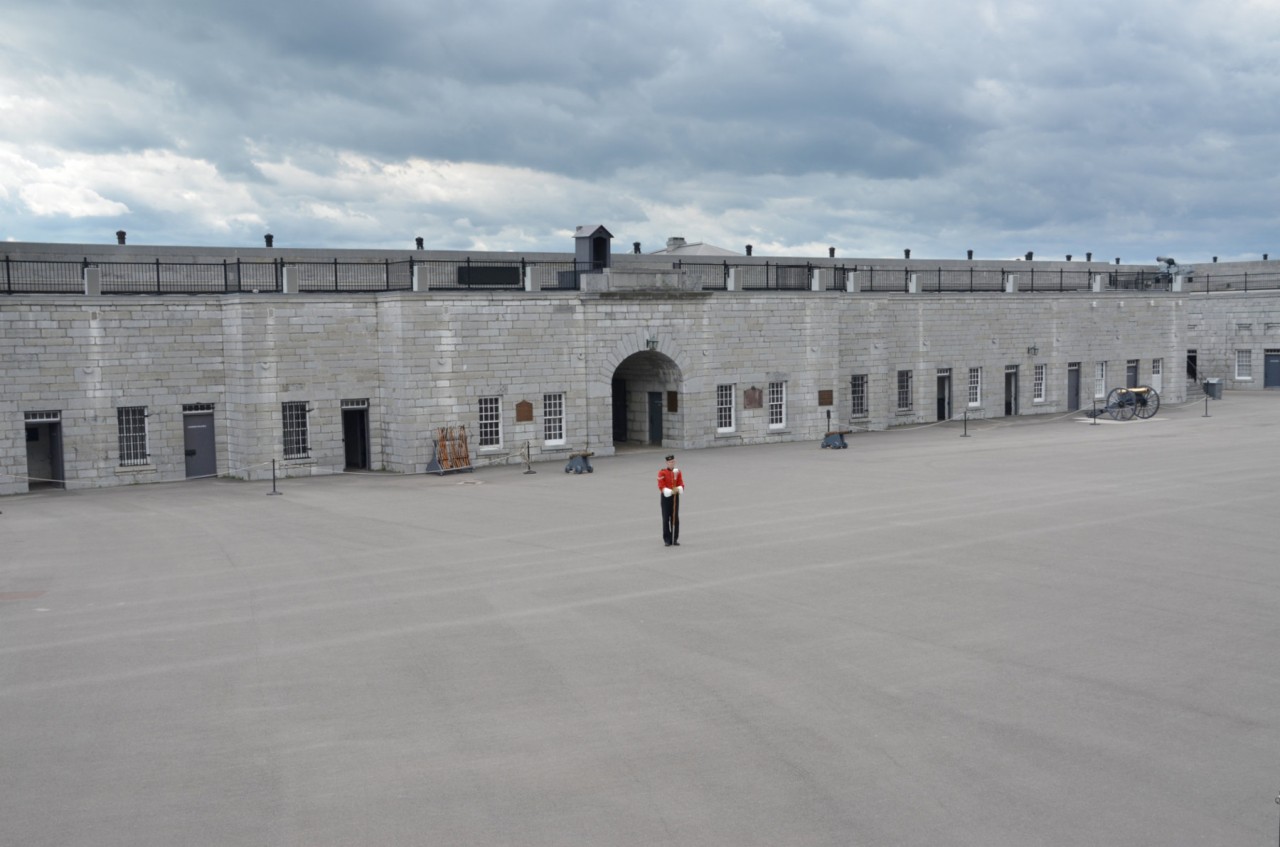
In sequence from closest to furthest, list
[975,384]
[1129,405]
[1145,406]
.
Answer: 1. [1129,405]
2. [1145,406]
3. [975,384]

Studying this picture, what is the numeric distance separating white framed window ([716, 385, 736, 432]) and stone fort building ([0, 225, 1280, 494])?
76 millimetres

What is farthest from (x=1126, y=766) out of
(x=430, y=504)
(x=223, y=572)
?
(x=430, y=504)

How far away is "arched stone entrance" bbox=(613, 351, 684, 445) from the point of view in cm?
3812

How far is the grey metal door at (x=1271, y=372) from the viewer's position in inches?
2330

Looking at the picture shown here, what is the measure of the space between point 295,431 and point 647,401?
40.7 ft

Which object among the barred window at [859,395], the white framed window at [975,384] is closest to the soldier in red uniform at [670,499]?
the barred window at [859,395]

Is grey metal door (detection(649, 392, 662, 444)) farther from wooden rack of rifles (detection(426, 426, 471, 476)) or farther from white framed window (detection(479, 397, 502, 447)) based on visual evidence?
wooden rack of rifles (detection(426, 426, 471, 476))

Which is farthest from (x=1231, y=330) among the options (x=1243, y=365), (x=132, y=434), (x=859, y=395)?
(x=132, y=434)

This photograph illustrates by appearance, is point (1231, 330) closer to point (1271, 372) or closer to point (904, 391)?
point (1271, 372)

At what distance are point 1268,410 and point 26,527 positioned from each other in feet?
148

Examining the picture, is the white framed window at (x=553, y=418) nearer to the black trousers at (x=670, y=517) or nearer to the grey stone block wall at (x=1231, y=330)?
the black trousers at (x=670, y=517)

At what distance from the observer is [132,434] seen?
1222 inches

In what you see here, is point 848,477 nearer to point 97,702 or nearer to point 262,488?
point 262,488

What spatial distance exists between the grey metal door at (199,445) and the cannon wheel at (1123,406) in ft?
111
